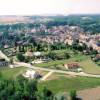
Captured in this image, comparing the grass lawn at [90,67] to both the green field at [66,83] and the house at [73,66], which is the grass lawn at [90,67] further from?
the green field at [66,83]

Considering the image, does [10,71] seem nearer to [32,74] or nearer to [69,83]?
[32,74]

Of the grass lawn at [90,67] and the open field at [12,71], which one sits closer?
the open field at [12,71]

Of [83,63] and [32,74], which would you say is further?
[83,63]

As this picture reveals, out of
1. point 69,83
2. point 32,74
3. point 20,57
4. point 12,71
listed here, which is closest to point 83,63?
point 20,57

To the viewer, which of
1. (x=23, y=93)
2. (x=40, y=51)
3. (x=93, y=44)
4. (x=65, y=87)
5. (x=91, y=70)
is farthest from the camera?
(x=93, y=44)

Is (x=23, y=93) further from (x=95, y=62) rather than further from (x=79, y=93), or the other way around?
(x=95, y=62)

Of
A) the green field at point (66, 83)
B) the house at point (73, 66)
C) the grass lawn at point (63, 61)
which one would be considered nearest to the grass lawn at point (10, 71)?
the green field at point (66, 83)

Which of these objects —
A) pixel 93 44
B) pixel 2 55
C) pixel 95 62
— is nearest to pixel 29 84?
pixel 95 62

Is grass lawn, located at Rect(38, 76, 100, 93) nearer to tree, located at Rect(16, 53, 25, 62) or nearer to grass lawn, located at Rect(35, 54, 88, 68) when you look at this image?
grass lawn, located at Rect(35, 54, 88, 68)

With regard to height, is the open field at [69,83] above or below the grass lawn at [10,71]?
above
